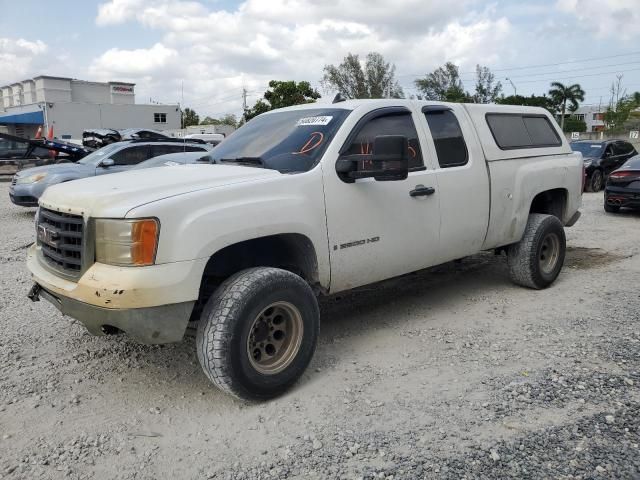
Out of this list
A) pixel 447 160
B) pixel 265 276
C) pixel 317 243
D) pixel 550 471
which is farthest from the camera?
pixel 447 160

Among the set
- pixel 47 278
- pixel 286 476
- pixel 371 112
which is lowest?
pixel 286 476

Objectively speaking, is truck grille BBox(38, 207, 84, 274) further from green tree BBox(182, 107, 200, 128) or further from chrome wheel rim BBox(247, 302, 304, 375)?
green tree BBox(182, 107, 200, 128)

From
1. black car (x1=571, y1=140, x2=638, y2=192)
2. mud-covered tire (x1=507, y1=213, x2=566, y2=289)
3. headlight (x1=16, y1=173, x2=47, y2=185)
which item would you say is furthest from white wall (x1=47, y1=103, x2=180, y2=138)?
mud-covered tire (x1=507, y1=213, x2=566, y2=289)

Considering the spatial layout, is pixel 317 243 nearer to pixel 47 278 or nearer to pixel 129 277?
pixel 129 277

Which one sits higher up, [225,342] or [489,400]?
[225,342]

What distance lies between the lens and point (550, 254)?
6145mm

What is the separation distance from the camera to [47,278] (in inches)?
140

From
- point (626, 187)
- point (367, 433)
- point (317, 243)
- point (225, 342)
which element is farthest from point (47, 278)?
point (626, 187)

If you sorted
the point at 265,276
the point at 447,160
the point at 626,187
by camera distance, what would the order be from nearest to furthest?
the point at 265,276, the point at 447,160, the point at 626,187

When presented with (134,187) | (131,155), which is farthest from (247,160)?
(131,155)

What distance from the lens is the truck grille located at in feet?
10.9

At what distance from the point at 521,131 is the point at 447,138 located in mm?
1335

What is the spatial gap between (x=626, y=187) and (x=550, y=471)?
33.9 ft

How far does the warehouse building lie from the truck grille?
4451cm
